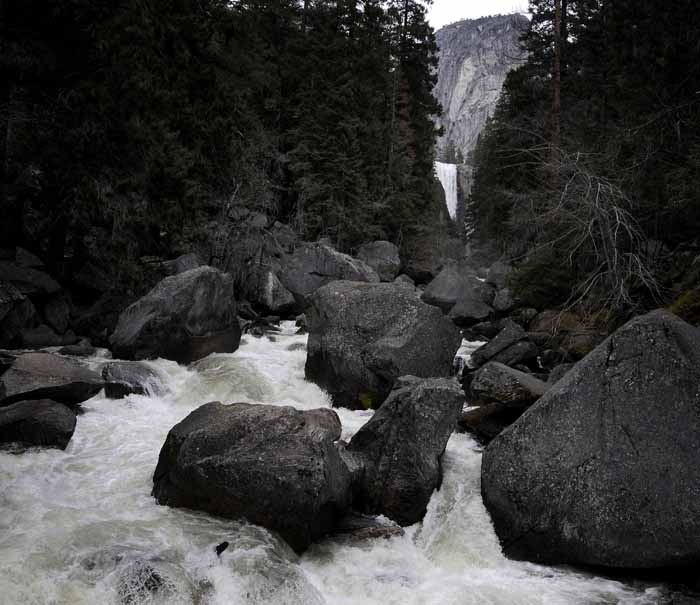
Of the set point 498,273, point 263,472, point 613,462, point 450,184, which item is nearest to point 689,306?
point 613,462

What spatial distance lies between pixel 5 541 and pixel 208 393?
525cm

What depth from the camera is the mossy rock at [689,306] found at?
836 cm

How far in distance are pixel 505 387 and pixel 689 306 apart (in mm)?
3217

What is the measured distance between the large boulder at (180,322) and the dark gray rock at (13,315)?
1.94 meters

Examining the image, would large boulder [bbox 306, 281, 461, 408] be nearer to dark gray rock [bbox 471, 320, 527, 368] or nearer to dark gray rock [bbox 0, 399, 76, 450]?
Result: dark gray rock [bbox 471, 320, 527, 368]

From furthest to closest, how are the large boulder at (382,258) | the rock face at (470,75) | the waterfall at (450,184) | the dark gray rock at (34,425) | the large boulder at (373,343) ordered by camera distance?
the rock face at (470,75), the waterfall at (450,184), the large boulder at (382,258), the large boulder at (373,343), the dark gray rock at (34,425)

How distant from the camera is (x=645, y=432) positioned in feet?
19.1

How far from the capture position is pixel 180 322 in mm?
11945

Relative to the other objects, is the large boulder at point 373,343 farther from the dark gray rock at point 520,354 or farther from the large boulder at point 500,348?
the dark gray rock at point 520,354

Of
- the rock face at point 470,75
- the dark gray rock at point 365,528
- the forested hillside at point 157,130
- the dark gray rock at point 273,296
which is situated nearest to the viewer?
the dark gray rock at point 365,528

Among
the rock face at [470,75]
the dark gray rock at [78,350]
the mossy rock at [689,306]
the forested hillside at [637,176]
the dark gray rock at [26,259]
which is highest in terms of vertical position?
the rock face at [470,75]

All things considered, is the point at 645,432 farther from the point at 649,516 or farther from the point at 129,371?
the point at 129,371

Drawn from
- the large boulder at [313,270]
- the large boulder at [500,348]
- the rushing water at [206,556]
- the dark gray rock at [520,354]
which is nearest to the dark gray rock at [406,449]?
the rushing water at [206,556]

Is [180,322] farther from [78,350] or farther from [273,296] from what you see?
[273,296]
